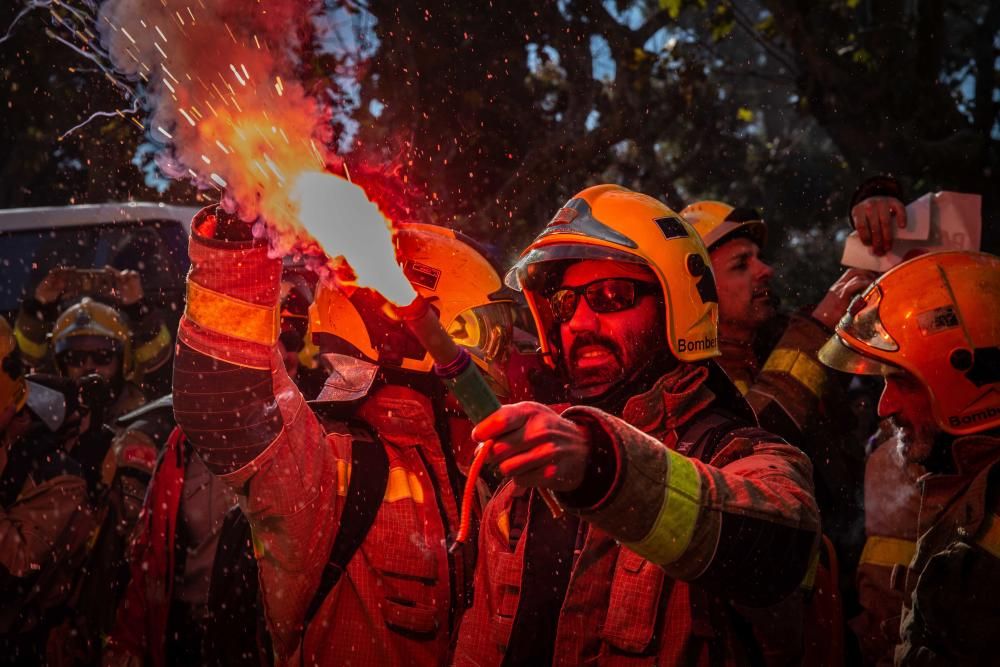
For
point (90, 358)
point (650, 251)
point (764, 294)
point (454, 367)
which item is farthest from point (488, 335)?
point (90, 358)

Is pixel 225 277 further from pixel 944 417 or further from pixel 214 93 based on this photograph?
pixel 944 417

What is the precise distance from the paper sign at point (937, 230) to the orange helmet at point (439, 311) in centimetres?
186

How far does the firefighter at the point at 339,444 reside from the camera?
2617mm

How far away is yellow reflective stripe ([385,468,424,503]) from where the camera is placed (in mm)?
3250

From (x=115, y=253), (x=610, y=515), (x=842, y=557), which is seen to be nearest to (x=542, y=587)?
(x=610, y=515)

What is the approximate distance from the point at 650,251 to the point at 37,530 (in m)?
3.37

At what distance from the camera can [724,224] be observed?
16.9 feet

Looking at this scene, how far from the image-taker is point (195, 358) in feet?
8.56

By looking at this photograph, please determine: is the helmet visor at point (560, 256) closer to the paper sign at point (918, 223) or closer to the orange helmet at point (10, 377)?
the paper sign at point (918, 223)

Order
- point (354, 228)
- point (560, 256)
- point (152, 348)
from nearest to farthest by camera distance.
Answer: point (354, 228) → point (560, 256) → point (152, 348)

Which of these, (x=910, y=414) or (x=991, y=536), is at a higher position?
(x=910, y=414)

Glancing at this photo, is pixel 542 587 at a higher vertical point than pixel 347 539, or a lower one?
lower

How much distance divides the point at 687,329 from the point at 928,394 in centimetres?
137

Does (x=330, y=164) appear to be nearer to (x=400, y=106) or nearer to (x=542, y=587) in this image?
(x=542, y=587)
